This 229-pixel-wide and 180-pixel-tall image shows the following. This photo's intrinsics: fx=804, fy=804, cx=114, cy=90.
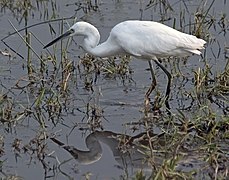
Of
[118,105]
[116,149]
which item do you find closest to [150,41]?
[118,105]

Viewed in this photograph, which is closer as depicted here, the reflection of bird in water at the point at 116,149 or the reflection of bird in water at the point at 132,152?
the reflection of bird in water at the point at 132,152

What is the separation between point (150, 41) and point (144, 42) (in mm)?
60

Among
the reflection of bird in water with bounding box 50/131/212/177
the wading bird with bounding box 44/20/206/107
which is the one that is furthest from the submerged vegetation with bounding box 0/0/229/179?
the wading bird with bounding box 44/20/206/107

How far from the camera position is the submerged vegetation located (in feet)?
19.9

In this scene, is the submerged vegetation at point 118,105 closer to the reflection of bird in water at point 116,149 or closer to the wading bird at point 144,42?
the reflection of bird in water at point 116,149

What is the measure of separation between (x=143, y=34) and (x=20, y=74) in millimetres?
1498

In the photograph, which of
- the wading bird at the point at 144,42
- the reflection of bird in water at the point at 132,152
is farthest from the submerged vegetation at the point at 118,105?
the wading bird at the point at 144,42

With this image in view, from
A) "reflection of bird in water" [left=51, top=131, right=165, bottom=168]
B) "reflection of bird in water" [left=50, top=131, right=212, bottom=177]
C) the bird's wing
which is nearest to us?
"reflection of bird in water" [left=50, top=131, right=212, bottom=177]

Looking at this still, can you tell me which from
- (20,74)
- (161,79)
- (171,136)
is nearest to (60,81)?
(20,74)

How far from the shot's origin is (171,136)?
6246mm

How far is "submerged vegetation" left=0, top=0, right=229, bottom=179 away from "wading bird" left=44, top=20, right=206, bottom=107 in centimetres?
28

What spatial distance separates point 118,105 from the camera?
7.55 metres

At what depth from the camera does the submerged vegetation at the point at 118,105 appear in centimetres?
606

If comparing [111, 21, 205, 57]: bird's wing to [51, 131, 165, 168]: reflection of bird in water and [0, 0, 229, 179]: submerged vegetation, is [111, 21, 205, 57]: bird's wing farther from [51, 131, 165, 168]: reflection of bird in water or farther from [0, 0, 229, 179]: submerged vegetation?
[51, 131, 165, 168]: reflection of bird in water
